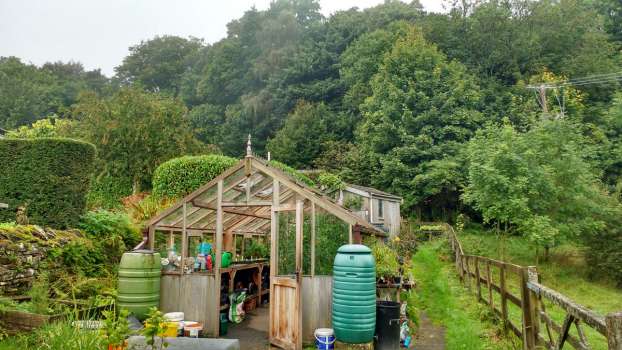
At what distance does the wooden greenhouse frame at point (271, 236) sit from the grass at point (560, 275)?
4.41 m

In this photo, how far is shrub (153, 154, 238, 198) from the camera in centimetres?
1545

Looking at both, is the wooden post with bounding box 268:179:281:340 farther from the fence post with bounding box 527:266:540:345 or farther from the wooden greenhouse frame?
the fence post with bounding box 527:266:540:345

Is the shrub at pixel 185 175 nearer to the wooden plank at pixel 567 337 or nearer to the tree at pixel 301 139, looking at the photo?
the wooden plank at pixel 567 337

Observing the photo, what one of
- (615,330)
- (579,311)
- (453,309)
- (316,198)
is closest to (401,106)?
(453,309)

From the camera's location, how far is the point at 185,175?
15.6 meters

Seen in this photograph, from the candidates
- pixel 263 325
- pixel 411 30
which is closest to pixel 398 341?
pixel 263 325

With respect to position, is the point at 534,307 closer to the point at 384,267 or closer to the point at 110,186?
the point at 384,267

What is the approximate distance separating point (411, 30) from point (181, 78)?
992 inches

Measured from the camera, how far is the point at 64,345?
4.72 metres

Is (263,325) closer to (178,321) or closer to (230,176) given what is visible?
(178,321)

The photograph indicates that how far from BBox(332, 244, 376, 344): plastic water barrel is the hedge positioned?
616 cm

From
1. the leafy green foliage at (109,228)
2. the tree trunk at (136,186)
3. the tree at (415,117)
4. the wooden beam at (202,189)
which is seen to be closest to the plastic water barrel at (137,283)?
the wooden beam at (202,189)

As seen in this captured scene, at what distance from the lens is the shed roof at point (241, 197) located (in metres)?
7.57

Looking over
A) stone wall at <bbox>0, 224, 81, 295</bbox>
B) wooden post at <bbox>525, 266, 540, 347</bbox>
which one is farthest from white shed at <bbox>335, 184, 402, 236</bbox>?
wooden post at <bbox>525, 266, 540, 347</bbox>
